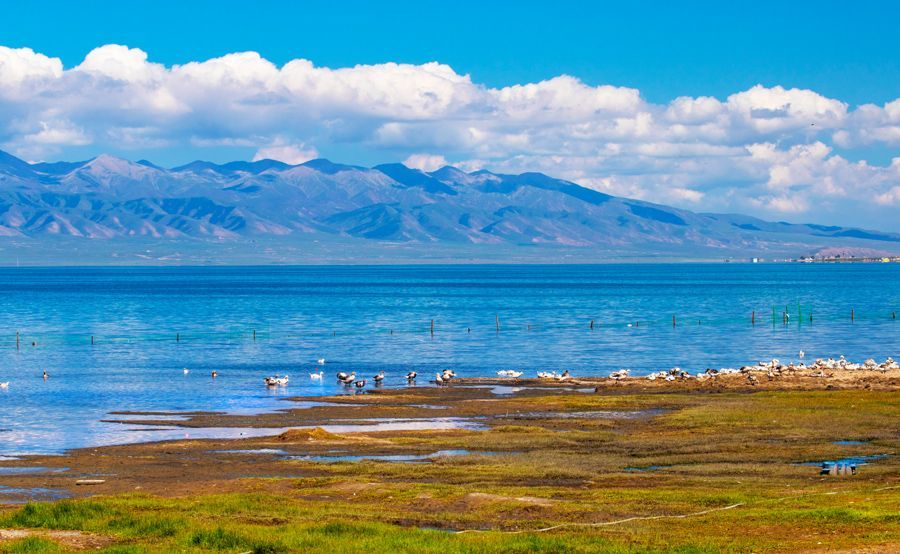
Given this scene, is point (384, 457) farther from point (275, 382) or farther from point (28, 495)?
point (275, 382)

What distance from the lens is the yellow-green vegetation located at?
23.8 metres

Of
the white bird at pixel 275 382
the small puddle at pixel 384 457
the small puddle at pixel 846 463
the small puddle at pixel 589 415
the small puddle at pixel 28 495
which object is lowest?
the small puddle at pixel 589 415

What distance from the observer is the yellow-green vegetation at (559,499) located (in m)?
23.8

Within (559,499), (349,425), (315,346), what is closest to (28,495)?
(559,499)

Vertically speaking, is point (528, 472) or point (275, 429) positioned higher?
point (528, 472)

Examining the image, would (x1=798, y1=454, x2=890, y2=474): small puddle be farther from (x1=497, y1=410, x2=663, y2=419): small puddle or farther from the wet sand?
(x1=497, y1=410, x2=663, y2=419): small puddle

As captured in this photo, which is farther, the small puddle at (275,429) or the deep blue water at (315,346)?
the deep blue water at (315,346)

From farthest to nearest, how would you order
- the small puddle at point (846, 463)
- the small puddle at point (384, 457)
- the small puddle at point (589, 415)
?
the small puddle at point (589, 415), the small puddle at point (384, 457), the small puddle at point (846, 463)

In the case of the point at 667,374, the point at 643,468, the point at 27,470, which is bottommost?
the point at 643,468

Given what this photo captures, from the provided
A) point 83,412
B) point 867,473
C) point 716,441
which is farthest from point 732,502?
point 83,412

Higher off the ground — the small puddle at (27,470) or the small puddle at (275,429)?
the small puddle at (27,470)

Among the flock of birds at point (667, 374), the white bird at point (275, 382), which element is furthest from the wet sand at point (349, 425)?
the white bird at point (275, 382)

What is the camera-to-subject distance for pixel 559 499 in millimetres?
30875

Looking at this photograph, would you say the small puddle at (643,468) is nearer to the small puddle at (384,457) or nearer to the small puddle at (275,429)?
the small puddle at (384,457)
